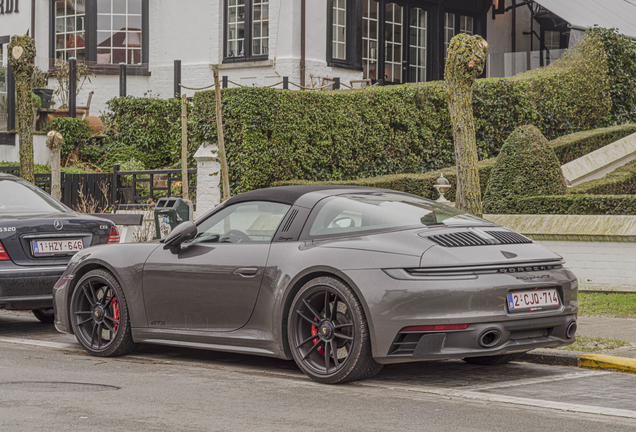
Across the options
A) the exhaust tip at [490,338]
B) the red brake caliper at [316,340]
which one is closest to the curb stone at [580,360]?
the exhaust tip at [490,338]

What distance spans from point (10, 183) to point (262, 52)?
14.7m

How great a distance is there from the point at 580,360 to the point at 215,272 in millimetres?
2895

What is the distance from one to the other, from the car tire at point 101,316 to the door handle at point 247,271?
133 cm

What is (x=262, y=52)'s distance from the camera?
23672mm

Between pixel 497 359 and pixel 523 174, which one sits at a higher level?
pixel 523 174

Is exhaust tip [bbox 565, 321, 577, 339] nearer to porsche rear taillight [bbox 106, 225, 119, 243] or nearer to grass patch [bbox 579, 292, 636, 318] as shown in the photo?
grass patch [bbox 579, 292, 636, 318]

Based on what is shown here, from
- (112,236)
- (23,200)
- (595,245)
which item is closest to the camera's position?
(112,236)

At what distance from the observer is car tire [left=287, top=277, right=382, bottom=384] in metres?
5.76

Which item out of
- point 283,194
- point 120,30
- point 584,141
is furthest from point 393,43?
point 283,194

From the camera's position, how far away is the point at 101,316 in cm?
743

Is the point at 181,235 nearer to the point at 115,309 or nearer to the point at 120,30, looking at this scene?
the point at 115,309

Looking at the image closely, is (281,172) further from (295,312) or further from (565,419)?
(565,419)

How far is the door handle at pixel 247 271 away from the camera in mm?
6332

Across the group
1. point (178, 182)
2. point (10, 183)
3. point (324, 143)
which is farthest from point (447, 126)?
point (10, 183)
